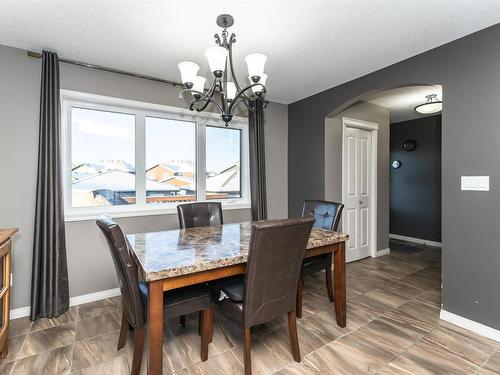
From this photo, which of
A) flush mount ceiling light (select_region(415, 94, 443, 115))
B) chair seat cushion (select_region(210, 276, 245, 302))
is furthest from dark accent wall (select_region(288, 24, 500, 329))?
chair seat cushion (select_region(210, 276, 245, 302))

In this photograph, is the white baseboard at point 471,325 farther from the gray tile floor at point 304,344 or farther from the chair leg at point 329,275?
the chair leg at point 329,275

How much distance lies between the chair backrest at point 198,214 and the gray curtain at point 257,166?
0.86 metres

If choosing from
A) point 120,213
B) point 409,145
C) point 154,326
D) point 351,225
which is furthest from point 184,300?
point 409,145

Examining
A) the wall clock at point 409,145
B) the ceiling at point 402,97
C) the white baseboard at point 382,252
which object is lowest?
the white baseboard at point 382,252

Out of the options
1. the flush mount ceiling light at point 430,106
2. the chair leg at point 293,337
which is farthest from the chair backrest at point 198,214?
the flush mount ceiling light at point 430,106

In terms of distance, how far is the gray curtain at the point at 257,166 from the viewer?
3588 mm

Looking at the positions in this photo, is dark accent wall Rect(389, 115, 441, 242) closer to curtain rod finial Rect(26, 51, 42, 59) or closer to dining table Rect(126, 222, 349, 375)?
dining table Rect(126, 222, 349, 375)

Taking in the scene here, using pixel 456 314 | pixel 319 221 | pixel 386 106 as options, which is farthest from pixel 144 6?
pixel 386 106

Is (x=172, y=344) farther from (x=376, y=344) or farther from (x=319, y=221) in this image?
(x=319, y=221)

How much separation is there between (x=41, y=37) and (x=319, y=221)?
9.79 feet

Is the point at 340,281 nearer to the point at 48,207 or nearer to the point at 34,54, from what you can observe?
the point at 48,207

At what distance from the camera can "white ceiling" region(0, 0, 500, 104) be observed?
1814 mm

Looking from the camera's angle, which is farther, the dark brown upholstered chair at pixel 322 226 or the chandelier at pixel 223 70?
the dark brown upholstered chair at pixel 322 226

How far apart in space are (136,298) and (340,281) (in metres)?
1.52
